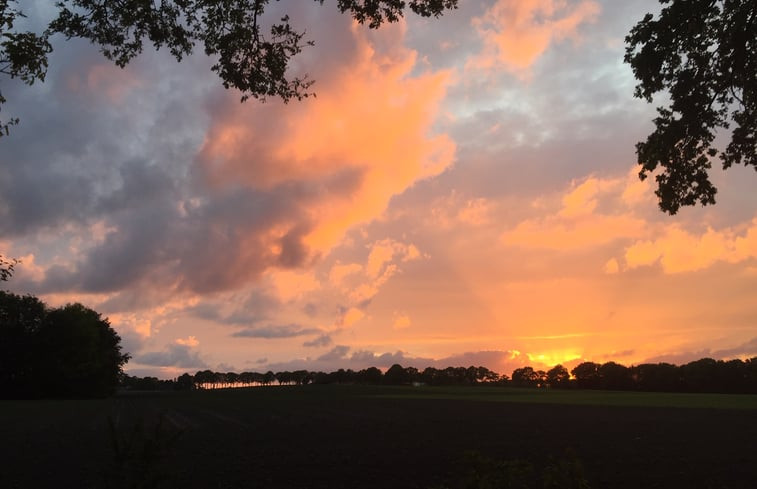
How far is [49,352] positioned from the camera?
112938 mm

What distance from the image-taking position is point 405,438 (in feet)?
103

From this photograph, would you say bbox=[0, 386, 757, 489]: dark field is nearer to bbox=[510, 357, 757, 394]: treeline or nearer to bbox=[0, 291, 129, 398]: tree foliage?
bbox=[0, 291, 129, 398]: tree foliage

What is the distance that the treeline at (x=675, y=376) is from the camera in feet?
456

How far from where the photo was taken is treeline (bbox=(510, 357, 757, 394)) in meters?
139

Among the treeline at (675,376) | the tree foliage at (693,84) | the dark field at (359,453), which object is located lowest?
the dark field at (359,453)

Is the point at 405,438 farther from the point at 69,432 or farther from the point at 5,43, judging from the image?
the point at 5,43

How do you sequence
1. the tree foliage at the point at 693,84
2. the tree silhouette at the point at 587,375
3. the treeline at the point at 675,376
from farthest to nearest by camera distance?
1. the tree silhouette at the point at 587,375
2. the treeline at the point at 675,376
3. the tree foliage at the point at 693,84

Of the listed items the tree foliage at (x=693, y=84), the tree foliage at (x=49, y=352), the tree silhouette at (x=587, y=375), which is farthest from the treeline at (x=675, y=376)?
the tree foliage at (x=693, y=84)

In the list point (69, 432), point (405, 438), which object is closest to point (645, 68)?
point (405, 438)

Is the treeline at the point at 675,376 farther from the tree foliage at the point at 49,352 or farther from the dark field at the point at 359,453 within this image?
the tree foliage at the point at 49,352

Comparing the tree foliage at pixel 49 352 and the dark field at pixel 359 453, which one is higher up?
the tree foliage at pixel 49 352

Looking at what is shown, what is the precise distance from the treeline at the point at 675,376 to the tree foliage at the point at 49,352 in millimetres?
136646

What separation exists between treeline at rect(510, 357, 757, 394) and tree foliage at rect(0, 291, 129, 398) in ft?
448

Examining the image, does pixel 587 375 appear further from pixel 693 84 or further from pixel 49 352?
pixel 693 84
